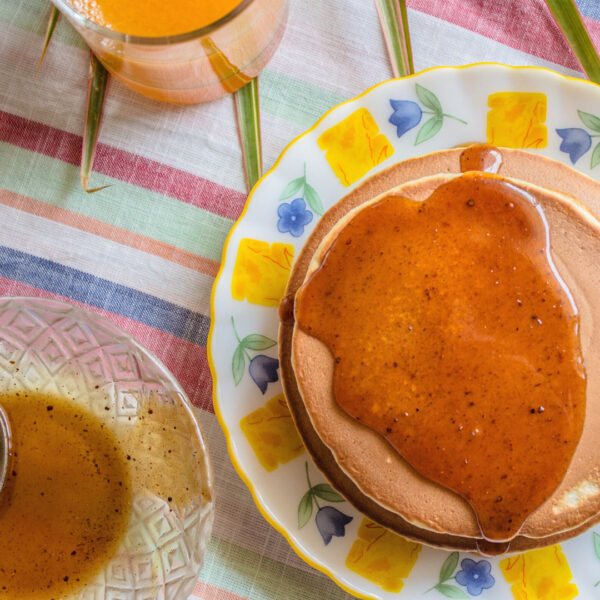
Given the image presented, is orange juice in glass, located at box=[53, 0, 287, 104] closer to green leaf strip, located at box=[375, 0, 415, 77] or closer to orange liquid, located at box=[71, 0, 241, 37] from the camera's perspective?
orange liquid, located at box=[71, 0, 241, 37]

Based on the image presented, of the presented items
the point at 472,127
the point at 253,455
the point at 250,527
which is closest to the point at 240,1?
the point at 472,127

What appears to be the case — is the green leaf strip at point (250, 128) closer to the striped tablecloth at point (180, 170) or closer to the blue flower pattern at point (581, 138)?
the striped tablecloth at point (180, 170)

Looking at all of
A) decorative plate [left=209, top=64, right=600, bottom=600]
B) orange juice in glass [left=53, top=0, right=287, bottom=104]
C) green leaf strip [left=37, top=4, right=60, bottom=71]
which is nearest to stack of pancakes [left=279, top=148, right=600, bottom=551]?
decorative plate [left=209, top=64, right=600, bottom=600]

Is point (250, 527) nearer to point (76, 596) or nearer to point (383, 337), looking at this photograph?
point (76, 596)

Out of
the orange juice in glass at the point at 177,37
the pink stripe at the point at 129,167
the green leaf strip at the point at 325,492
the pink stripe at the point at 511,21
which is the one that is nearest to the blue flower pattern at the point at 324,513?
the green leaf strip at the point at 325,492

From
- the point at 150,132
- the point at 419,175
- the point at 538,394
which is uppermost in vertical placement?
the point at 419,175

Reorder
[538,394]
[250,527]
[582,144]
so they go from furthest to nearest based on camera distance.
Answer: [250,527]
[582,144]
[538,394]

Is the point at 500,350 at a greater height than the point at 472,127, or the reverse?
the point at 472,127
